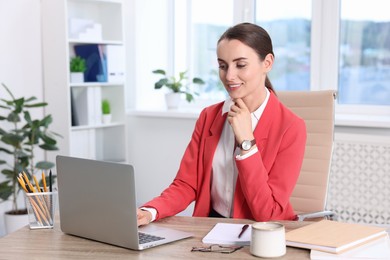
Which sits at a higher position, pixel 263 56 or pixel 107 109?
pixel 263 56

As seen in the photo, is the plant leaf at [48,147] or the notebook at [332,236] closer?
the notebook at [332,236]

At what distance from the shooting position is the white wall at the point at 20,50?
3881 millimetres

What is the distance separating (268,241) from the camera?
4.65 ft

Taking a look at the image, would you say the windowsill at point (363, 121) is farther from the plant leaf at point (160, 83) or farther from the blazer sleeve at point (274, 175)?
the blazer sleeve at point (274, 175)

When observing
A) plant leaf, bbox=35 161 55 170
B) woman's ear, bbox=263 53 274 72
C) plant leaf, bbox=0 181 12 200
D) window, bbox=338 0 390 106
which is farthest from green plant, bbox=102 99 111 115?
woman's ear, bbox=263 53 274 72

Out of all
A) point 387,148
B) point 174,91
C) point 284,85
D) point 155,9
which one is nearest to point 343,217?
point 387,148

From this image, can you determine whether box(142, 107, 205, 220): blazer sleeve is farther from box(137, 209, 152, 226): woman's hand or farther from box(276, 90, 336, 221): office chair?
box(276, 90, 336, 221): office chair

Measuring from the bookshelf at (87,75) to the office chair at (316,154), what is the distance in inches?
79.1

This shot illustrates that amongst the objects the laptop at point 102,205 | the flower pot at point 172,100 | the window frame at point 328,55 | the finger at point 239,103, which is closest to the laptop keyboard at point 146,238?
the laptop at point 102,205

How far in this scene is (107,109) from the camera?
4375 mm

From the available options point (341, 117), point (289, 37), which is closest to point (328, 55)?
point (289, 37)

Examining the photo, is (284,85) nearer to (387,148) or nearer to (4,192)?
(387,148)

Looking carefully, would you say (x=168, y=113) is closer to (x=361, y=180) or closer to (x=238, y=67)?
(x=361, y=180)

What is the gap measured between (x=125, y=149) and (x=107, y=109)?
31cm
